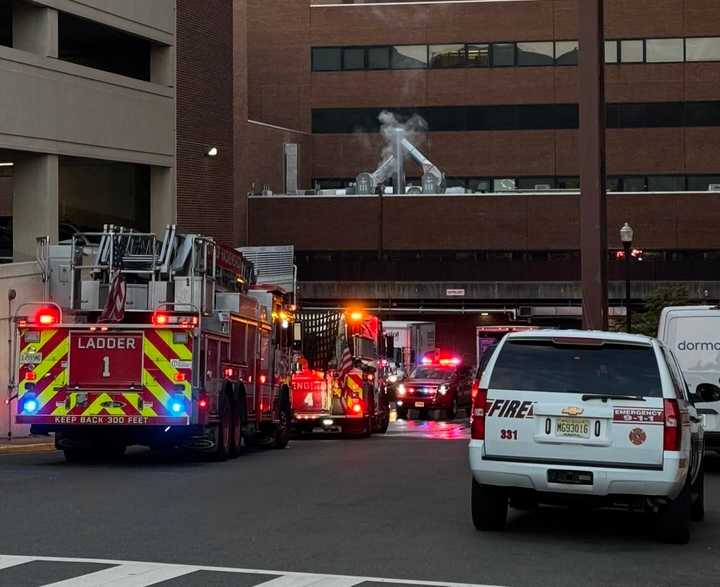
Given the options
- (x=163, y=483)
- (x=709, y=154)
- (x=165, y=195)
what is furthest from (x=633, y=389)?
(x=709, y=154)

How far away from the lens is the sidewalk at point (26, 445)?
2495cm

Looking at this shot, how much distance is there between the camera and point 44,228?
33.9 meters

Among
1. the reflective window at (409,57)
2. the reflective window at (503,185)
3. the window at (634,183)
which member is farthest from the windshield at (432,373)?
the reflective window at (409,57)

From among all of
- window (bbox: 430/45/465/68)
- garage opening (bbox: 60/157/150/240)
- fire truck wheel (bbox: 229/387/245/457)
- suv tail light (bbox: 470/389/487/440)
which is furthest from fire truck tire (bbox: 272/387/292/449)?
window (bbox: 430/45/465/68)

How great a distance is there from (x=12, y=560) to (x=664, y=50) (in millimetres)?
63986

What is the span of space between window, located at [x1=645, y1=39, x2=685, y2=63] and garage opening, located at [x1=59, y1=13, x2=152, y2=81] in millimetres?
37281

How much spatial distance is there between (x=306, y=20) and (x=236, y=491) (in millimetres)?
60114

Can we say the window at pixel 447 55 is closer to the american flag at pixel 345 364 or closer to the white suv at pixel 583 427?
the american flag at pixel 345 364

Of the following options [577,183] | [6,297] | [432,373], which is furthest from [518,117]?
[6,297]

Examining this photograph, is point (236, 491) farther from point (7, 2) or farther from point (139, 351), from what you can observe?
point (7, 2)

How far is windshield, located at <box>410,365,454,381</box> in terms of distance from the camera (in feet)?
150

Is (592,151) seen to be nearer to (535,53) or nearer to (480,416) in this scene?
(480,416)

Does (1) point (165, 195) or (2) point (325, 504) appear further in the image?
(1) point (165, 195)

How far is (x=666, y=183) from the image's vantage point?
7088 centimetres
